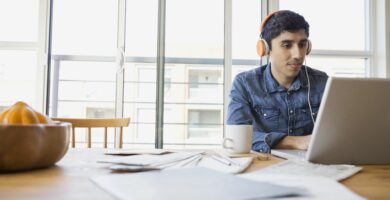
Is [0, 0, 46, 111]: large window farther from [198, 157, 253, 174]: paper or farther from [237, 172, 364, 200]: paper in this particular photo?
[237, 172, 364, 200]: paper

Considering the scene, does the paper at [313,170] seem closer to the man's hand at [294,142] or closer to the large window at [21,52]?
the man's hand at [294,142]

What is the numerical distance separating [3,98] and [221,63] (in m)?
1.99

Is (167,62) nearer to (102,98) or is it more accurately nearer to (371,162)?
(102,98)

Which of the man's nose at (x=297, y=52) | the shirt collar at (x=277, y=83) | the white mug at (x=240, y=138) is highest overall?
the man's nose at (x=297, y=52)

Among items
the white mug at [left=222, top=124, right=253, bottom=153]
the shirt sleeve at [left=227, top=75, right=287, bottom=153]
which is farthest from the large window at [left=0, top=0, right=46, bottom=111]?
the white mug at [left=222, top=124, right=253, bottom=153]

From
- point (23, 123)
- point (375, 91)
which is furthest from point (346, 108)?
point (23, 123)

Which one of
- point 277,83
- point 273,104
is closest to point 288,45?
point 277,83

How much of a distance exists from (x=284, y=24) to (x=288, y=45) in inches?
3.9

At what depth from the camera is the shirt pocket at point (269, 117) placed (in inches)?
58.6

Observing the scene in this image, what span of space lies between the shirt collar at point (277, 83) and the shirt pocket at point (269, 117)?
0.37 feet

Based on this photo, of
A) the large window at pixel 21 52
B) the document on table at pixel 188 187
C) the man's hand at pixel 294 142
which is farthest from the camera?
the large window at pixel 21 52

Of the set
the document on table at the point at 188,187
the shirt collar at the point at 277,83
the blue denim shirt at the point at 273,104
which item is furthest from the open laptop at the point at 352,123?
the shirt collar at the point at 277,83

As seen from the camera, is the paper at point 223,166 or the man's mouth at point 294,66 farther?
the man's mouth at point 294,66

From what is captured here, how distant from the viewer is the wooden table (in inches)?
18.3
